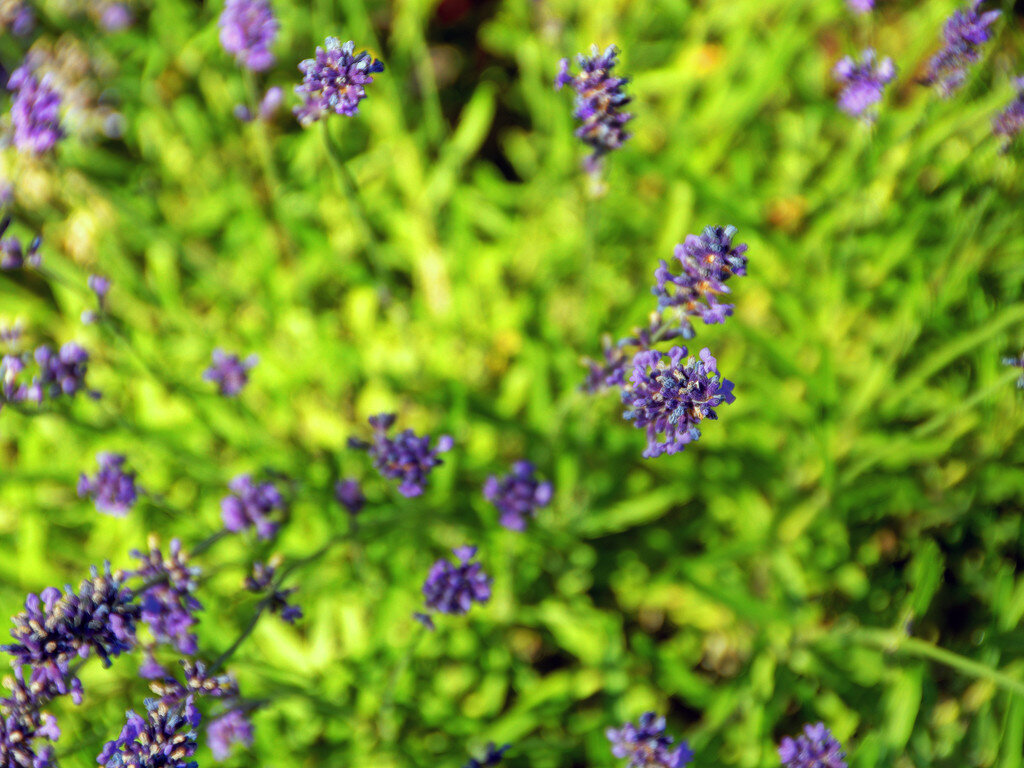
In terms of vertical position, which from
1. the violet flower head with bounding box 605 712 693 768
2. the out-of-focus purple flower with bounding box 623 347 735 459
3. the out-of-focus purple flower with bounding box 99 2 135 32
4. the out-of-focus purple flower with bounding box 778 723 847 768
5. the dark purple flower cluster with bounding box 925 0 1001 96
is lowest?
the out-of-focus purple flower with bounding box 778 723 847 768

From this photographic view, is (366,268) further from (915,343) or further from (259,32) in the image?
(915,343)

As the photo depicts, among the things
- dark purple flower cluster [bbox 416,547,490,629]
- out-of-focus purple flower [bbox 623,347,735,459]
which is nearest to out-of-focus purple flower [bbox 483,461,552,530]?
dark purple flower cluster [bbox 416,547,490,629]

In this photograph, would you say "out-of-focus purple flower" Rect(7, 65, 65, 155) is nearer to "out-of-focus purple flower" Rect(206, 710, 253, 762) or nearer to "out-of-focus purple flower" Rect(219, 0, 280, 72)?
"out-of-focus purple flower" Rect(219, 0, 280, 72)

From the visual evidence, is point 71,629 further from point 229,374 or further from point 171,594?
point 229,374

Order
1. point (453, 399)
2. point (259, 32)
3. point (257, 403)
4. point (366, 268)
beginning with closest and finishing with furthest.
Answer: point (259, 32)
point (453, 399)
point (257, 403)
point (366, 268)

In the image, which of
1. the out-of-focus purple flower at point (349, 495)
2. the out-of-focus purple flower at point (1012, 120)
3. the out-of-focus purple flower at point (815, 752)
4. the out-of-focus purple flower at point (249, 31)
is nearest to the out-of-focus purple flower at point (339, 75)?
the out-of-focus purple flower at point (249, 31)

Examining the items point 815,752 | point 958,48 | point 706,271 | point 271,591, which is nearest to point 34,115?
point 271,591

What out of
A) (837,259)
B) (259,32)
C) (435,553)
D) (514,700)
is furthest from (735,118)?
(514,700)
